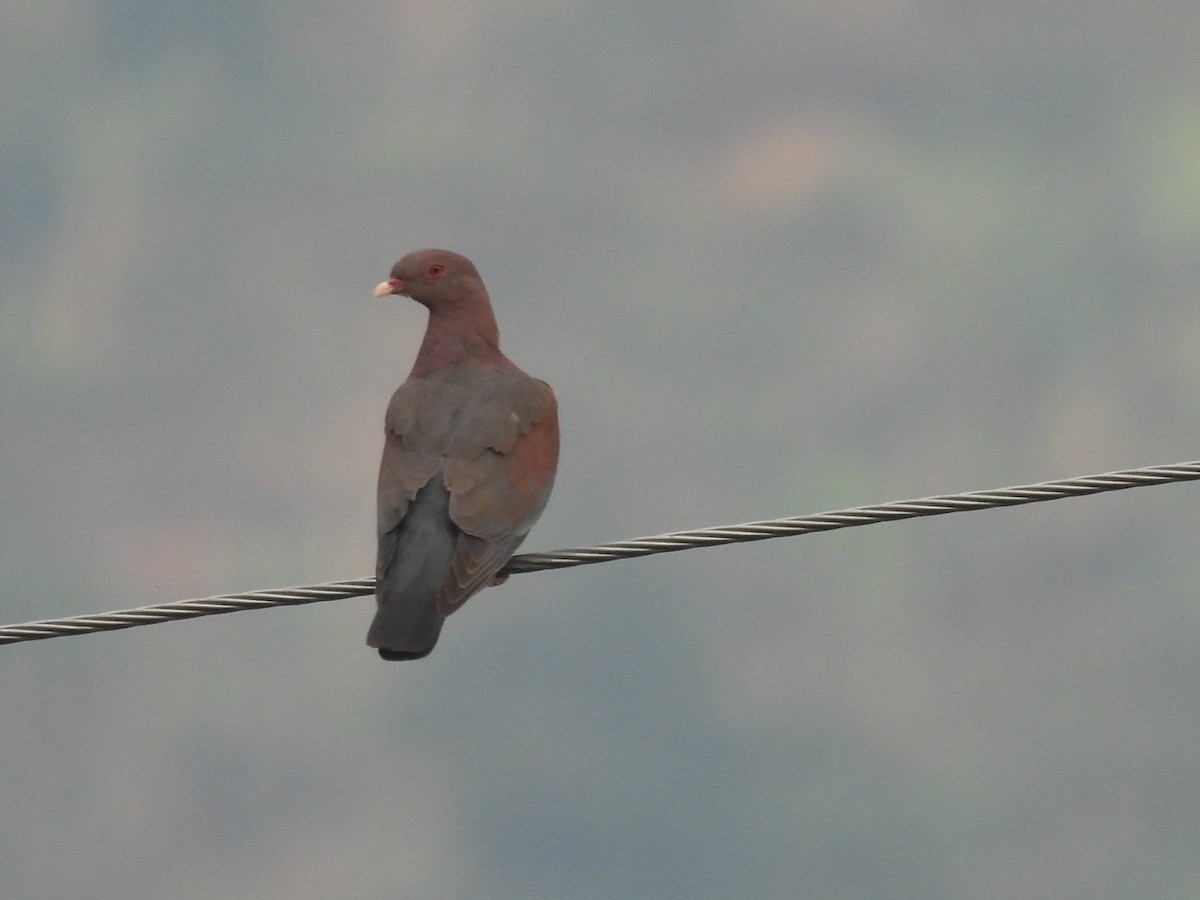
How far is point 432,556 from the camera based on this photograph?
766cm

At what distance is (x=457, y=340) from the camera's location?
367 inches

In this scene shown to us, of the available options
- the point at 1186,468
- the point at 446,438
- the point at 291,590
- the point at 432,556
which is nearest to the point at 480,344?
the point at 446,438

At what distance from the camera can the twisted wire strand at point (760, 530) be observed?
6086 mm

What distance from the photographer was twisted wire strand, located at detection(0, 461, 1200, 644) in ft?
20.0

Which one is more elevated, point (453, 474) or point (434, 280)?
point (434, 280)

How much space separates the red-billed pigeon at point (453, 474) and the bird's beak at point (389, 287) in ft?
0.82

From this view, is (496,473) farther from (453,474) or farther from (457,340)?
(457,340)

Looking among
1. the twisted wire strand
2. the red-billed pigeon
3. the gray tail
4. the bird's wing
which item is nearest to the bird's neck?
the red-billed pigeon

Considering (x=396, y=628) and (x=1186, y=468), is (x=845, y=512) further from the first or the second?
(x=396, y=628)

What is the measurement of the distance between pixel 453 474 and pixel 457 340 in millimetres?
1450

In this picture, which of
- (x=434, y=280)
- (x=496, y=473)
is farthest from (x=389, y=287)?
(x=496, y=473)

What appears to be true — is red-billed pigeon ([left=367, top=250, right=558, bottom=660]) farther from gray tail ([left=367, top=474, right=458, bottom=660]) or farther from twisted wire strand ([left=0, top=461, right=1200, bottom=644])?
twisted wire strand ([left=0, top=461, right=1200, bottom=644])

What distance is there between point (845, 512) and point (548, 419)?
262 cm

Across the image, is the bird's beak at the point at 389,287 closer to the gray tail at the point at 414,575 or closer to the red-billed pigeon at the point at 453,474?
the red-billed pigeon at the point at 453,474
